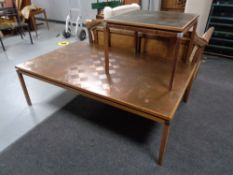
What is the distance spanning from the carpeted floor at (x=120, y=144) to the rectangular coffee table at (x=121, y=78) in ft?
0.76

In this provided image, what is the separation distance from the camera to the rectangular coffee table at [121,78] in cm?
128

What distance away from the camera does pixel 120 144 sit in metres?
1.55

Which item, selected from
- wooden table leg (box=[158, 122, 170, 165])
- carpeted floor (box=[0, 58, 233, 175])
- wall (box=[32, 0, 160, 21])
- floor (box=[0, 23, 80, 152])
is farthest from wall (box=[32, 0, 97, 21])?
wooden table leg (box=[158, 122, 170, 165])

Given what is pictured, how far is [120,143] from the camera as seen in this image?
1559 mm

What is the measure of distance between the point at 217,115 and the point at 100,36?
176cm

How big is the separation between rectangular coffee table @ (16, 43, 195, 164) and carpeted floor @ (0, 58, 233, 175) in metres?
0.23

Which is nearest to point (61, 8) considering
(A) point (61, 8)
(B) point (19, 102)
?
(A) point (61, 8)

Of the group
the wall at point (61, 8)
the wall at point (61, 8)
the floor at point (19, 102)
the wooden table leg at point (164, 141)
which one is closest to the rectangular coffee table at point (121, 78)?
the wooden table leg at point (164, 141)

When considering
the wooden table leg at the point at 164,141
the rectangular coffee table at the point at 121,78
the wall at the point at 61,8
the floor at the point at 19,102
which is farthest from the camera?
the wall at the point at 61,8

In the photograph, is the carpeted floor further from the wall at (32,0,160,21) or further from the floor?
the wall at (32,0,160,21)

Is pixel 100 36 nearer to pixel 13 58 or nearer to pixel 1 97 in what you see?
pixel 1 97

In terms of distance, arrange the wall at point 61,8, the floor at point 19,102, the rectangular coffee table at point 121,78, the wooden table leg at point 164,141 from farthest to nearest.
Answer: the wall at point 61,8 → the floor at point 19,102 → the rectangular coffee table at point 121,78 → the wooden table leg at point 164,141

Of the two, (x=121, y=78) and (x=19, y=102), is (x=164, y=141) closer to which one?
(x=121, y=78)

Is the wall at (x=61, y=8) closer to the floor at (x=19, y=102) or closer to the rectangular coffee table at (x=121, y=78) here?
the floor at (x=19, y=102)
